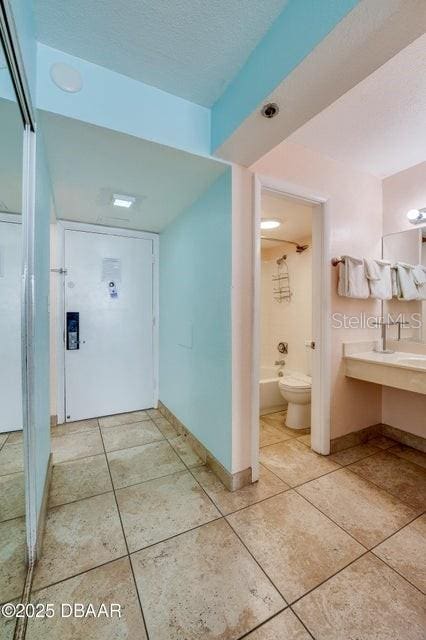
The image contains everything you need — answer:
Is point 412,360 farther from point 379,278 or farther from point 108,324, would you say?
point 108,324

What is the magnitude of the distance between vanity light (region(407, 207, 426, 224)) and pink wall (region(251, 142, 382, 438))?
0.81 feet

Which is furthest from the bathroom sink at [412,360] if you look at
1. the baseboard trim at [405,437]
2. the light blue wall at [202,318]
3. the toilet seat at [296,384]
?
the light blue wall at [202,318]

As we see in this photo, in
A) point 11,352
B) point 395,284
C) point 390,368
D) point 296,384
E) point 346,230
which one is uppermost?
point 346,230

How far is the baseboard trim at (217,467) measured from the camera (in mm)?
1805

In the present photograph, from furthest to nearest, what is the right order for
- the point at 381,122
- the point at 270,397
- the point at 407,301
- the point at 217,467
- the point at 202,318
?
the point at 270,397
the point at 407,301
the point at 202,318
the point at 217,467
the point at 381,122

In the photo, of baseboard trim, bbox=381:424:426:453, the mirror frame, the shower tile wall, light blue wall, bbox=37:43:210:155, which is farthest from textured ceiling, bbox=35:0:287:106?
baseboard trim, bbox=381:424:426:453

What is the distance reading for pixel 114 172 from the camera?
181 centimetres

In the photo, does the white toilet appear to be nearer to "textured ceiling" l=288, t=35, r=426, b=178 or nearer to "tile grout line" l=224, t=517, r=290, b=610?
"tile grout line" l=224, t=517, r=290, b=610

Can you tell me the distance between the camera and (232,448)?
1.80 meters

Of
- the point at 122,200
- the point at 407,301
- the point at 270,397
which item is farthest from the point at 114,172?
the point at 270,397

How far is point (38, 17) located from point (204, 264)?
1.48m

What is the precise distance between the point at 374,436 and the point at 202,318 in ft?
6.76

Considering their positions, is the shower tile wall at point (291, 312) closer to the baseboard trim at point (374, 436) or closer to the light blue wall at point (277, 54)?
the baseboard trim at point (374, 436)

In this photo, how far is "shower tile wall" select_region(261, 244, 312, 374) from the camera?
362 cm
